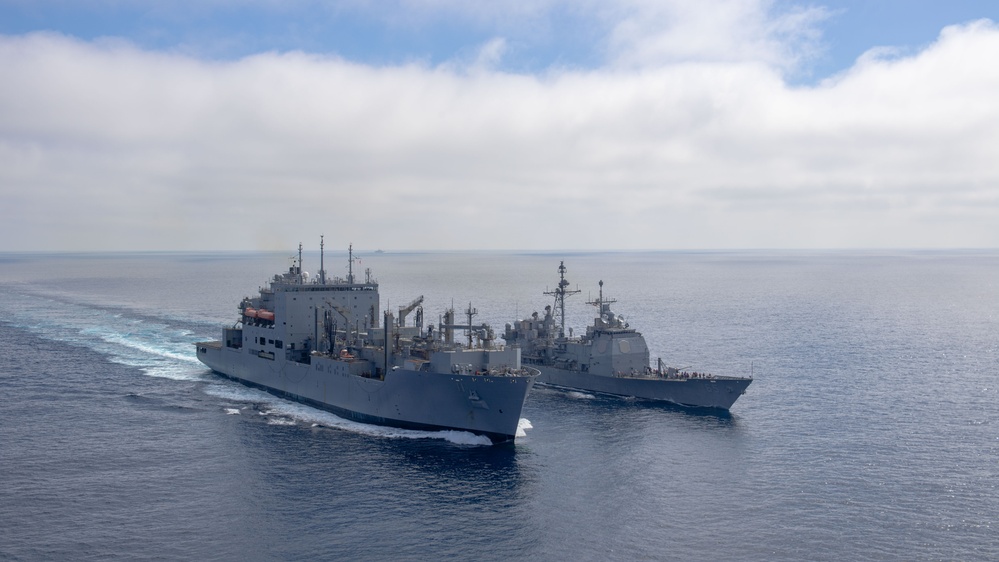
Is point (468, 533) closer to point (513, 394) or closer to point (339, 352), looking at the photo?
point (513, 394)

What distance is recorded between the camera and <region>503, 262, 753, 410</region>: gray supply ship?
51.3 meters

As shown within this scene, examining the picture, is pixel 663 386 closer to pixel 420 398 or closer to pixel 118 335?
pixel 420 398

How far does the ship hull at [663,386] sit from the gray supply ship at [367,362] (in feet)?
39.5

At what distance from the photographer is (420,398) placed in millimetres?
43688

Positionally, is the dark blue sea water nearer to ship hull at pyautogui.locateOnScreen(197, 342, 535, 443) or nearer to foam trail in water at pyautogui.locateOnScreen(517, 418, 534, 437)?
foam trail in water at pyautogui.locateOnScreen(517, 418, 534, 437)

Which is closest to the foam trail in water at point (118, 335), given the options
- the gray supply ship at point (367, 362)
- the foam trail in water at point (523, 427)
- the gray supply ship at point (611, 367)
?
the gray supply ship at point (367, 362)

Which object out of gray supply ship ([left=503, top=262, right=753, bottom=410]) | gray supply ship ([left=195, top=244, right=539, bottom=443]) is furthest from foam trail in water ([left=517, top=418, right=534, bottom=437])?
gray supply ship ([left=503, top=262, right=753, bottom=410])

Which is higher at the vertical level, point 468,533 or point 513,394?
point 513,394

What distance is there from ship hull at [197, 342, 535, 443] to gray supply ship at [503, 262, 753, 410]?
15293mm

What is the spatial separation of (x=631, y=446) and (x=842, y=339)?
5103cm

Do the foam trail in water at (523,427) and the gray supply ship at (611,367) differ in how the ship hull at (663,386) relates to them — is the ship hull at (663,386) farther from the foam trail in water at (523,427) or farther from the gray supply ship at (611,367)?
the foam trail in water at (523,427)

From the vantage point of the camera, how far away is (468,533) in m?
29.5

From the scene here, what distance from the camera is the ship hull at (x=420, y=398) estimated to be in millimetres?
41406

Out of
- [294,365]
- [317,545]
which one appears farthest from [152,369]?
[317,545]
